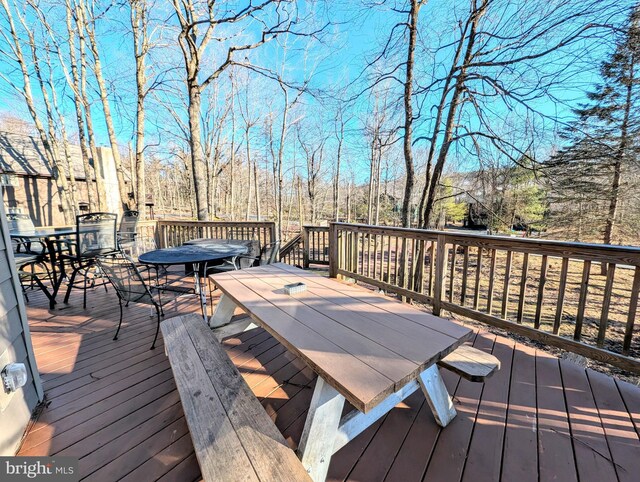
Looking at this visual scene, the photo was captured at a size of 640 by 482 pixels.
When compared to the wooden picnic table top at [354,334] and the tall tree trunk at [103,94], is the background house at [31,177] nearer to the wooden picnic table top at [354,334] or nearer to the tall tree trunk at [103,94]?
the tall tree trunk at [103,94]

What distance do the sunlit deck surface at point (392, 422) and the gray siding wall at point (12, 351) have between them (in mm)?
104

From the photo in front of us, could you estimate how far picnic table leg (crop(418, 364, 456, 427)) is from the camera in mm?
1380

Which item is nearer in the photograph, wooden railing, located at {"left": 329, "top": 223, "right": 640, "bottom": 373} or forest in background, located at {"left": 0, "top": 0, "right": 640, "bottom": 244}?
wooden railing, located at {"left": 329, "top": 223, "right": 640, "bottom": 373}

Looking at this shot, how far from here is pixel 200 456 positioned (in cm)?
95

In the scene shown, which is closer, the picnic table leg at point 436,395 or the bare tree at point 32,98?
the picnic table leg at point 436,395

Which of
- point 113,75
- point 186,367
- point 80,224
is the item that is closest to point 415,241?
point 186,367

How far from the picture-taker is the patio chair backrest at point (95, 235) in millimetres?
3357

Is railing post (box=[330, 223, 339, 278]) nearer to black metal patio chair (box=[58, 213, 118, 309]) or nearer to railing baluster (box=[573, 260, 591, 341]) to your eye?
railing baluster (box=[573, 260, 591, 341])

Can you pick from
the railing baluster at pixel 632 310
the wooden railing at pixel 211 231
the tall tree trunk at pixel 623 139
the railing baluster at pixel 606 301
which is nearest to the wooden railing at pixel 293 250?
the wooden railing at pixel 211 231

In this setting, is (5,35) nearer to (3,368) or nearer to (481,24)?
→ (3,368)

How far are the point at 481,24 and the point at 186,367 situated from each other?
7.37 meters

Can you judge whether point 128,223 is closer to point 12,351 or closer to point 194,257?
point 194,257

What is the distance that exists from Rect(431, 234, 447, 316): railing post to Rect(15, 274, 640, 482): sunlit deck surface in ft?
2.06

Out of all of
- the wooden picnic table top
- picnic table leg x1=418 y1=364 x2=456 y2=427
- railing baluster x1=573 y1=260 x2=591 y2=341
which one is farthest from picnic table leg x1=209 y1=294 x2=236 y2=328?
railing baluster x1=573 y1=260 x2=591 y2=341
